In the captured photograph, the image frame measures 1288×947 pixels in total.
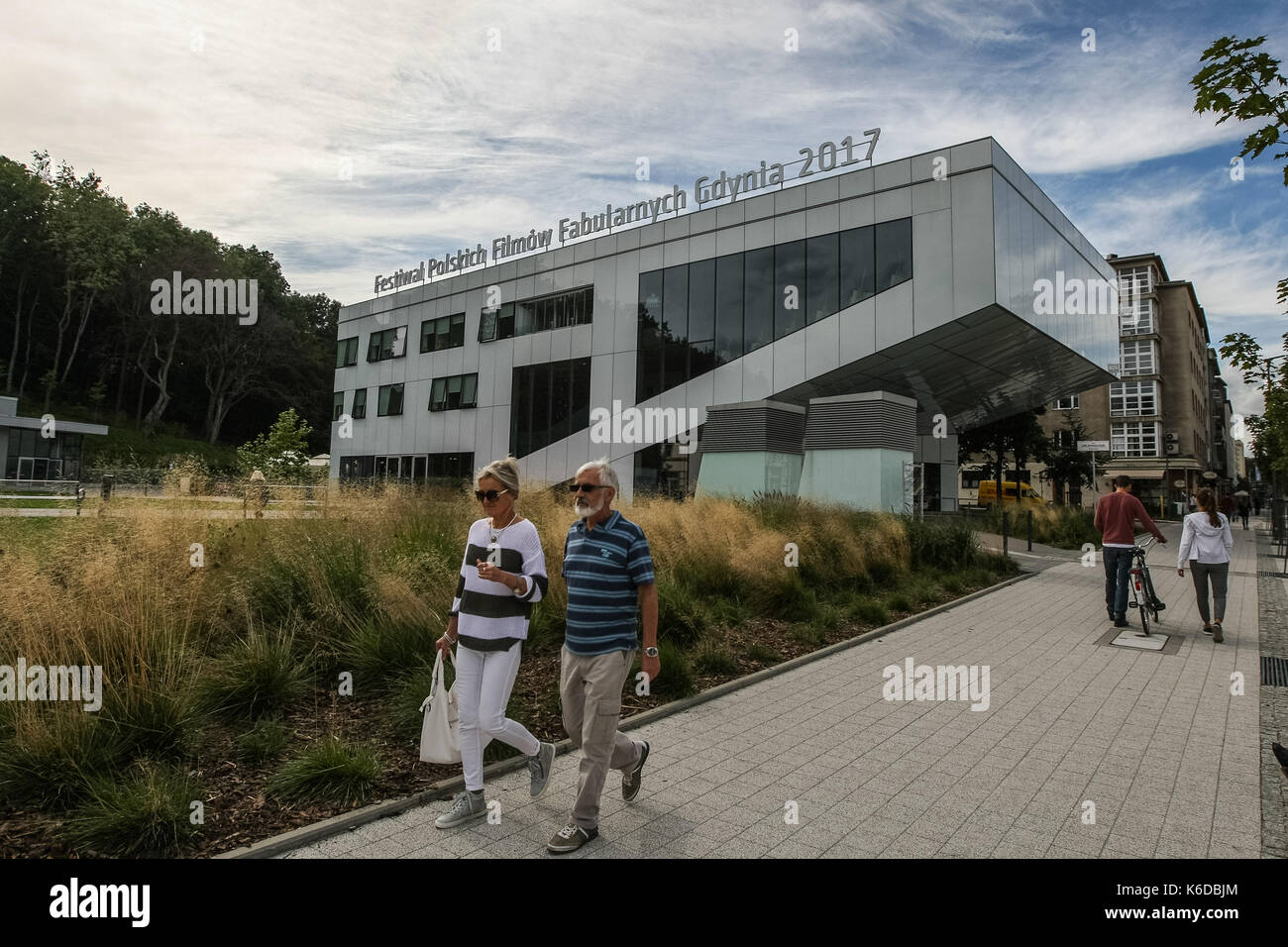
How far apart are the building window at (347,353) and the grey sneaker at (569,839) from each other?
41307 mm

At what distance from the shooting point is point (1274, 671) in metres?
7.83

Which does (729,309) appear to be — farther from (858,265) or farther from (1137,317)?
(1137,317)

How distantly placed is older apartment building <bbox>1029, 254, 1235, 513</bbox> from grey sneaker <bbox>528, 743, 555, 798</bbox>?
66.8 meters

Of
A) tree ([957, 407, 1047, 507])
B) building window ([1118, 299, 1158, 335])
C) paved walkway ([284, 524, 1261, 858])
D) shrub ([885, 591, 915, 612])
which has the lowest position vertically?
paved walkway ([284, 524, 1261, 858])

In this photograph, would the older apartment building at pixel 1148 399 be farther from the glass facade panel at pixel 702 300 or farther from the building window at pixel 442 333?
the building window at pixel 442 333

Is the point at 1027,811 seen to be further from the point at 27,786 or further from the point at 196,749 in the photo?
the point at 27,786

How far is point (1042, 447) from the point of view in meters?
38.8

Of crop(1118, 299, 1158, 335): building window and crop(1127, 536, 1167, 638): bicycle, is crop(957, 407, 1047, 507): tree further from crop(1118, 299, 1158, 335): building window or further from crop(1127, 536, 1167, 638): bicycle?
crop(1118, 299, 1158, 335): building window

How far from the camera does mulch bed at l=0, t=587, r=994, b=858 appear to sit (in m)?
3.60

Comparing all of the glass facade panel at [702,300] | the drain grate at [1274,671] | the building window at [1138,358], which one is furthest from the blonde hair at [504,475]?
the building window at [1138,358]

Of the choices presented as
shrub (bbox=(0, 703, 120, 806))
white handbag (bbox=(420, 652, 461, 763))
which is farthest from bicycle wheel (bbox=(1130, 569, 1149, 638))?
shrub (bbox=(0, 703, 120, 806))
